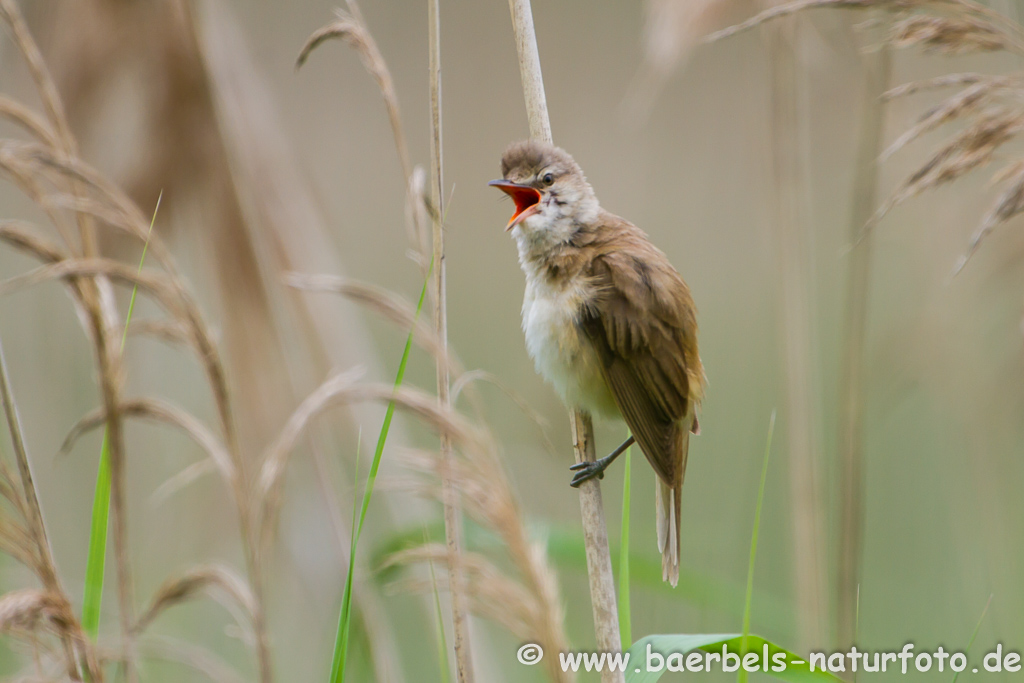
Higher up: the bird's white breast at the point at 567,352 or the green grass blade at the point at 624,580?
the bird's white breast at the point at 567,352

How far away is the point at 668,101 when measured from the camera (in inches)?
222

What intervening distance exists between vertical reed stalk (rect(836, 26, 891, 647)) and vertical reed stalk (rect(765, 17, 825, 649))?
116 mm

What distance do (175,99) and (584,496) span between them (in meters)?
1.81

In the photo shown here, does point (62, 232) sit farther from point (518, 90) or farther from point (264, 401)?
point (518, 90)

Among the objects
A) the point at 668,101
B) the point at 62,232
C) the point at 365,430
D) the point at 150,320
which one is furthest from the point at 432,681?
the point at 668,101

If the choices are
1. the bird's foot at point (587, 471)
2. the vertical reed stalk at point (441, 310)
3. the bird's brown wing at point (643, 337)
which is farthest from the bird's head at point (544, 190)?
the bird's foot at point (587, 471)

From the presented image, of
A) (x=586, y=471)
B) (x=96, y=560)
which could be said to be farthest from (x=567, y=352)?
(x=96, y=560)

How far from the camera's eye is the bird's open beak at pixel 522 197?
2.46 m

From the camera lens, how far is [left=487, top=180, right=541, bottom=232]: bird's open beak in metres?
2.46

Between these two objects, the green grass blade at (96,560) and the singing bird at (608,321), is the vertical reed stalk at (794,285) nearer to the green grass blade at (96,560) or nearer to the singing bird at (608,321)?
the singing bird at (608,321)

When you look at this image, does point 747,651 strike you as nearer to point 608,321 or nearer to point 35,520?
point 608,321

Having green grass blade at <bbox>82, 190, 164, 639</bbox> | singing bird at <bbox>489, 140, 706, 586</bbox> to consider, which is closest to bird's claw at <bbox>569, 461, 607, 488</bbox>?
singing bird at <bbox>489, 140, 706, 586</bbox>

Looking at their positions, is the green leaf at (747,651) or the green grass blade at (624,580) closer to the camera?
the green leaf at (747,651)

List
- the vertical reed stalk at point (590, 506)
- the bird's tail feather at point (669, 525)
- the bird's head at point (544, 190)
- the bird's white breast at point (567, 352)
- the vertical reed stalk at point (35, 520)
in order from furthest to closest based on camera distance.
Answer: the bird's white breast at point (567, 352), the bird's head at point (544, 190), the bird's tail feather at point (669, 525), the vertical reed stalk at point (590, 506), the vertical reed stalk at point (35, 520)
